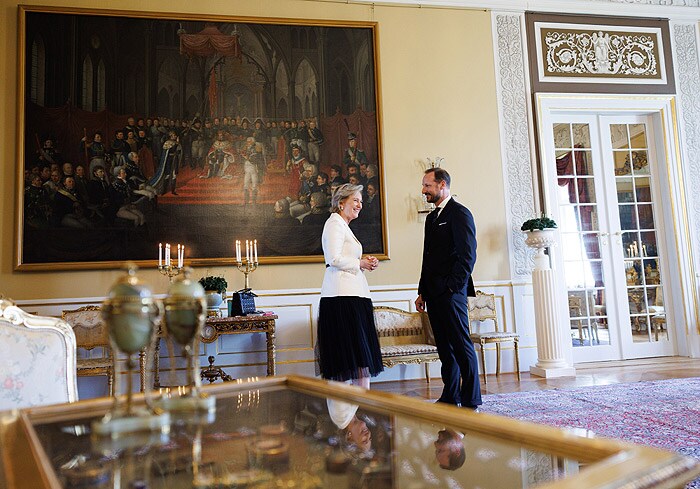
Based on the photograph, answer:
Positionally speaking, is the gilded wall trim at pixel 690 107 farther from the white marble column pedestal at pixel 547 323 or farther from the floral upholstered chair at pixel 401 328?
the floral upholstered chair at pixel 401 328

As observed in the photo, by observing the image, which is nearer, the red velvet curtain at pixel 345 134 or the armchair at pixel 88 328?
the armchair at pixel 88 328

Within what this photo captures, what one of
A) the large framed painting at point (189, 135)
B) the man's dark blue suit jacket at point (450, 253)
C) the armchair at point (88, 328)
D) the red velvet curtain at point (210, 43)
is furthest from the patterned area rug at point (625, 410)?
the red velvet curtain at point (210, 43)

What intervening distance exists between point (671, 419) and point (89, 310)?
4.72 m

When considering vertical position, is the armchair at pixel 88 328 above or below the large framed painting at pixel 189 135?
below

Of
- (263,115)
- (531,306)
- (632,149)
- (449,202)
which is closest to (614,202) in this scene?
(632,149)

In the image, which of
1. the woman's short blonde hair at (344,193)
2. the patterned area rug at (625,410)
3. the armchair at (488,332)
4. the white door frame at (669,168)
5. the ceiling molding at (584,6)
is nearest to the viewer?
the patterned area rug at (625,410)

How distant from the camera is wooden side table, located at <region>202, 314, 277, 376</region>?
4.90 metres

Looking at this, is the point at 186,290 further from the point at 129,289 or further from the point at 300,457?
the point at 300,457

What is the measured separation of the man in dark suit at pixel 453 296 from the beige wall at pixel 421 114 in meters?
1.97

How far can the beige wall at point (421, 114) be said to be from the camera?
5941 mm

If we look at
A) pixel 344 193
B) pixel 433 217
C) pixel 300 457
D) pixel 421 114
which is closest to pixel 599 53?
pixel 421 114

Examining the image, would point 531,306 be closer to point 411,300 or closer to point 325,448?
point 411,300

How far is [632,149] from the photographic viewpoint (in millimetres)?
6973

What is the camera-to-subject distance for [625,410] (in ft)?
12.8
